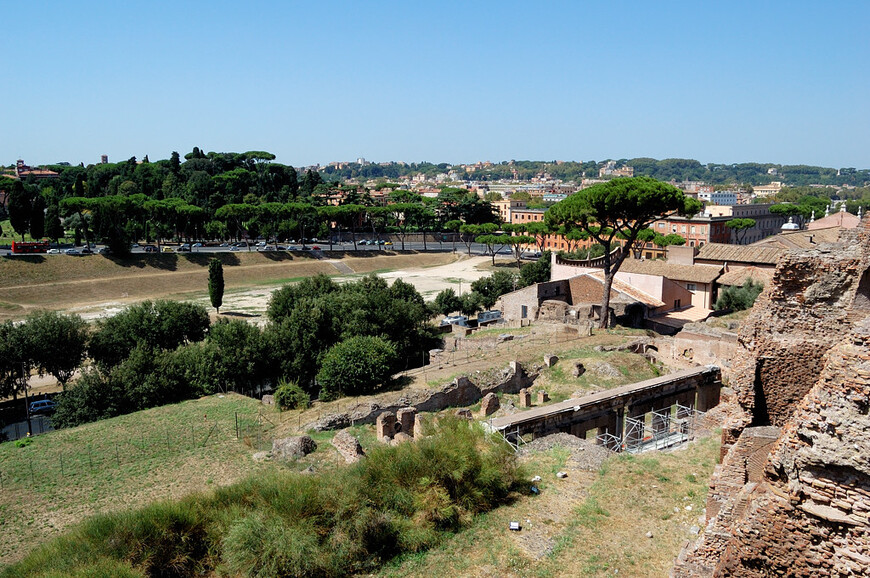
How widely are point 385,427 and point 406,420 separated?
733mm

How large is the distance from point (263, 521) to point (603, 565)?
5.53 meters

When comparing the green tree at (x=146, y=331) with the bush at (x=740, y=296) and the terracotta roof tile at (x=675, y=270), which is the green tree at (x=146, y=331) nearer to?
the terracotta roof tile at (x=675, y=270)

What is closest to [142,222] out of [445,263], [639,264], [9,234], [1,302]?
[9,234]

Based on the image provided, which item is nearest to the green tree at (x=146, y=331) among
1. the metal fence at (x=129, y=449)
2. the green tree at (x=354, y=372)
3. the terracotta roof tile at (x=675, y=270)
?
the metal fence at (x=129, y=449)

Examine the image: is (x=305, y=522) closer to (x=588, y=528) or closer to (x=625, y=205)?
(x=588, y=528)

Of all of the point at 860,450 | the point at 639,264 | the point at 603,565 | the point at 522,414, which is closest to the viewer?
the point at 860,450

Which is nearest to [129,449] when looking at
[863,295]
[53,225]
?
[863,295]

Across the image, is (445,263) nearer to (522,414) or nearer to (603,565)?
(522,414)

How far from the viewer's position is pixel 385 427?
61.1 ft

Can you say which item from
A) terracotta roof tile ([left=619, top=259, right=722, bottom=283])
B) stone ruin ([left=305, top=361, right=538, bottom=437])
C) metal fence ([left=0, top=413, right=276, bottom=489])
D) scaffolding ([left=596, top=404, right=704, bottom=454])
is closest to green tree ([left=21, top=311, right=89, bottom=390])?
metal fence ([left=0, top=413, right=276, bottom=489])

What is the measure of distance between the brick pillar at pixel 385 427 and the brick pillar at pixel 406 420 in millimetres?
221

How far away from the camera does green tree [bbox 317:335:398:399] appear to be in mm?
22984

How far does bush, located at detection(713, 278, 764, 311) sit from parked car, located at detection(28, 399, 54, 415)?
Answer: 32.6 meters

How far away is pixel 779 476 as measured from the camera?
643 cm
